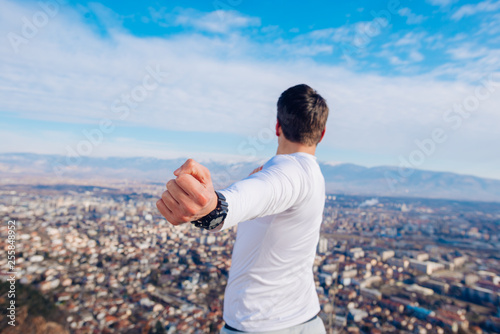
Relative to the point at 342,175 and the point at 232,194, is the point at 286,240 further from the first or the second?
the point at 342,175

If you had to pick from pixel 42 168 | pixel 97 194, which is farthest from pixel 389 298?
pixel 42 168

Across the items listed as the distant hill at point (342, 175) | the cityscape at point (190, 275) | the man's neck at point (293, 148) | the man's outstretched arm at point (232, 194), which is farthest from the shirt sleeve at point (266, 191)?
the distant hill at point (342, 175)

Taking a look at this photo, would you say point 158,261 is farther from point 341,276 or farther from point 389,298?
point 389,298

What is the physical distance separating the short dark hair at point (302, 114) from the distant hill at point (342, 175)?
2846cm

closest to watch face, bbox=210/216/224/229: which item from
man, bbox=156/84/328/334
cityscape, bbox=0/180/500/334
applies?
man, bbox=156/84/328/334

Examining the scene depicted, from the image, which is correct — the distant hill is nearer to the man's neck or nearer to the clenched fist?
the man's neck

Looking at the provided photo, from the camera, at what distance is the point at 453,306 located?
25.5 ft

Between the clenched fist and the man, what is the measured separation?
6.6 inches

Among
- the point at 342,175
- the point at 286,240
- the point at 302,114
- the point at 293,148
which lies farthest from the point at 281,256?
the point at 342,175

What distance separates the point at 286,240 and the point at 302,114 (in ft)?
1.25

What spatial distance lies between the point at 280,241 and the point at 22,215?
658 inches

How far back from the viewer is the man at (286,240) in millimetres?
706

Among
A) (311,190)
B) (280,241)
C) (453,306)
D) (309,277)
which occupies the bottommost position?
(453,306)

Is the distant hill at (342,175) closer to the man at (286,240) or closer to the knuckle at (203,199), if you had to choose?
the man at (286,240)
